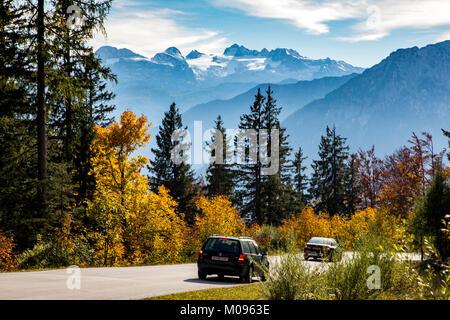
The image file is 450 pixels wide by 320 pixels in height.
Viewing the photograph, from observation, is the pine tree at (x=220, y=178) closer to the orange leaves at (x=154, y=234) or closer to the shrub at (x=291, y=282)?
the orange leaves at (x=154, y=234)

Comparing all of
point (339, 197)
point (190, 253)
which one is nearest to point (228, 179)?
point (339, 197)

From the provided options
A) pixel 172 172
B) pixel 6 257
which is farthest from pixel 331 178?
pixel 6 257

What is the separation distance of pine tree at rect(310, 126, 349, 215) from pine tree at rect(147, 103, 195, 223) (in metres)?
26.3

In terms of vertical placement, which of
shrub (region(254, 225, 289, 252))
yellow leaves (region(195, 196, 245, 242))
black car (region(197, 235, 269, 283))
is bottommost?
shrub (region(254, 225, 289, 252))

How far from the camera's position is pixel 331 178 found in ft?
272

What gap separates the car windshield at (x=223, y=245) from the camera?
656 inches

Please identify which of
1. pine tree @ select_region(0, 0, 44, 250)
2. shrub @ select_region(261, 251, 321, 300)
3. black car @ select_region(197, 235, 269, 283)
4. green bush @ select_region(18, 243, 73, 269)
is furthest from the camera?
pine tree @ select_region(0, 0, 44, 250)

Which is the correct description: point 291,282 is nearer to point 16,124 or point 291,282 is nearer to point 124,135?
point 16,124

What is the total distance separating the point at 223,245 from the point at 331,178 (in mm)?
68608

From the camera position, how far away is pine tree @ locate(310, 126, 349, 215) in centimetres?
8050

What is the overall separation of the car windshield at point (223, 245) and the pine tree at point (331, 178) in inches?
2557

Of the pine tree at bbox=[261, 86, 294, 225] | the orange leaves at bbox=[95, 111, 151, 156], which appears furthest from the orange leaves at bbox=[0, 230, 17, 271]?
the pine tree at bbox=[261, 86, 294, 225]

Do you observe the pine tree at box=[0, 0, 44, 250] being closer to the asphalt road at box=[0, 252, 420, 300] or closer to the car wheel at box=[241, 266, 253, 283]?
the asphalt road at box=[0, 252, 420, 300]

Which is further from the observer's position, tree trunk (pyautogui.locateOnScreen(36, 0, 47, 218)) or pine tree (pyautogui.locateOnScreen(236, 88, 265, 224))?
pine tree (pyautogui.locateOnScreen(236, 88, 265, 224))
